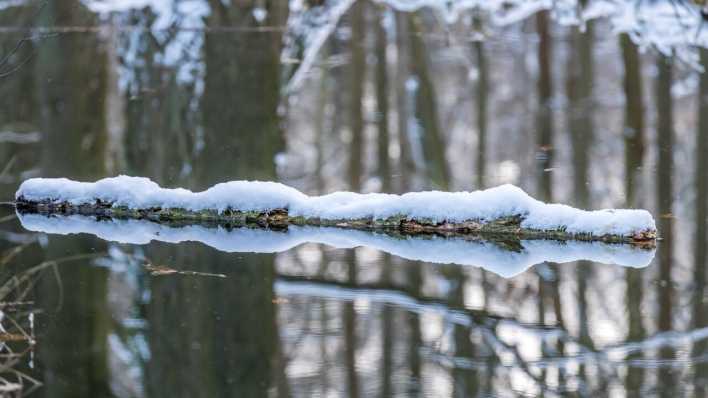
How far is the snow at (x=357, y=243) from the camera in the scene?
744 centimetres

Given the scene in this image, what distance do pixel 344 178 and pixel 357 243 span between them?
3.00 metres

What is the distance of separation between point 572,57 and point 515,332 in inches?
434

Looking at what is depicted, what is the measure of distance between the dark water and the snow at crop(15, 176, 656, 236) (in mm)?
245

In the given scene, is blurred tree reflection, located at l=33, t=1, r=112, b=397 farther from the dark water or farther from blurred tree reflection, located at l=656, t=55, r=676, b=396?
blurred tree reflection, located at l=656, t=55, r=676, b=396

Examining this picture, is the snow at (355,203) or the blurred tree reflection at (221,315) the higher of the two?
the snow at (355,203)

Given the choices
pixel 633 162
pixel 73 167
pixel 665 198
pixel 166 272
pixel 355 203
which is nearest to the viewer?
pixel 166 272

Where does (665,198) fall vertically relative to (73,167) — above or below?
below

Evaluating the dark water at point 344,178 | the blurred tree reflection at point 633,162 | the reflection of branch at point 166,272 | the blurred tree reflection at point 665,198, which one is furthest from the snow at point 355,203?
the reflection of branch at point 166,272

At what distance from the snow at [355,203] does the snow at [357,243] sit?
13cm

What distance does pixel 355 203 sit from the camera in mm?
8109

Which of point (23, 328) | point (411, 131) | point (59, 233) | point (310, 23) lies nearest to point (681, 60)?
point (411, 131)

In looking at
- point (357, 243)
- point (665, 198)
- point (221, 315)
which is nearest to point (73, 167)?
point (357, 243)

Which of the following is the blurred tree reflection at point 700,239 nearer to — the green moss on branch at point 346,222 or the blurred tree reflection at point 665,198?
the blurred tree reflection at point 665,198

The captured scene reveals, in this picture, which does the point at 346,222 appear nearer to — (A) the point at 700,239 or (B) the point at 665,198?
(A) the point at 700,239
